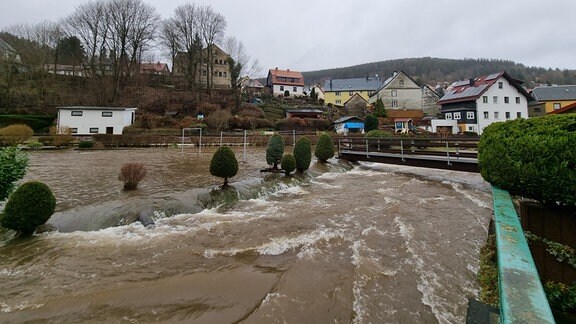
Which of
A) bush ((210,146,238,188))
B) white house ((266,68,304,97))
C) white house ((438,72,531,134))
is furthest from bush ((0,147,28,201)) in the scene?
white house ((266,68,304,97))

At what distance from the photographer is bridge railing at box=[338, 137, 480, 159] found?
13.7 meters

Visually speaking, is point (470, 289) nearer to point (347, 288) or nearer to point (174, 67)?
point (347, 288)

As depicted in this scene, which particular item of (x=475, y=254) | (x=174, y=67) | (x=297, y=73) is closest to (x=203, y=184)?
(x=475, y=254)

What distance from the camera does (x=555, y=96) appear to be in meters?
39.2

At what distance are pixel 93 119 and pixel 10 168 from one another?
3188 centimetres

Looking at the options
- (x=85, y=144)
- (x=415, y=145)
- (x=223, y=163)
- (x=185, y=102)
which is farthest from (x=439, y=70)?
(x=223, y=163)

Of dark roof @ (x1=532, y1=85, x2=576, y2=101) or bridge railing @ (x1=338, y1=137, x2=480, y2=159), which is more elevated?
dark roof @ (x1=532, y1=85, x2=576, y2=101)

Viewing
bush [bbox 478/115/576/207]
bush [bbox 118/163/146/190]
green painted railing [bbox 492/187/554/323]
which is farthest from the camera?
bush [bbox 118/163/146/190]

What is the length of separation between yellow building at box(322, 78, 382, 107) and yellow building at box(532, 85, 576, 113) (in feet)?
A: 102

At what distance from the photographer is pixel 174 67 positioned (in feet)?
162

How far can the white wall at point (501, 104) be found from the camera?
36531 mm

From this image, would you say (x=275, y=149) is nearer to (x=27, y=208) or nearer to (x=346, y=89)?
(x=27, y=208)

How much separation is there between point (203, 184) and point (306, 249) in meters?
6.26

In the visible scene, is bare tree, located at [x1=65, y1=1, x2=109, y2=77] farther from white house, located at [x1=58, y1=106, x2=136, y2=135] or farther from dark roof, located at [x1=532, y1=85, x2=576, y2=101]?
dark roof, located at [x1=532, y1=85, x2=576, y2=101]
